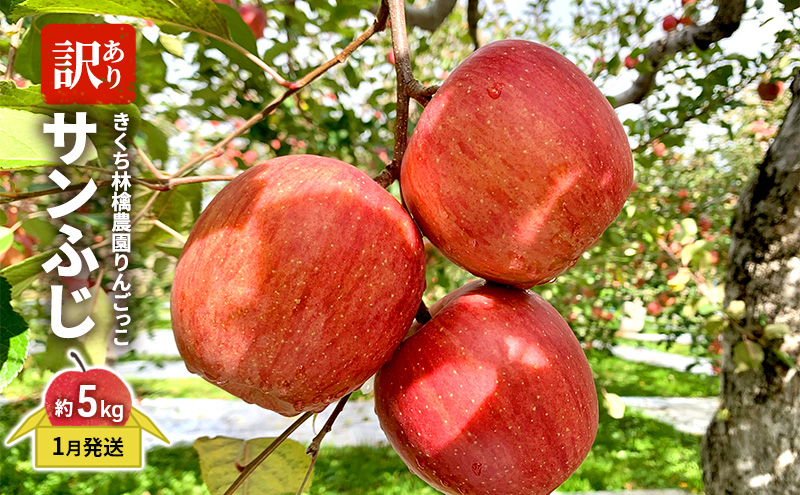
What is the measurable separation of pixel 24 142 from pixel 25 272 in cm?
28

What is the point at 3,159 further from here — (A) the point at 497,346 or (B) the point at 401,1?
(A) the point at 497,346

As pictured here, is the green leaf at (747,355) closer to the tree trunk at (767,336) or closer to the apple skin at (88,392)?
the tree trunk at (767,336)

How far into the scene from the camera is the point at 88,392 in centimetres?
114

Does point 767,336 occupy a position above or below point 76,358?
below

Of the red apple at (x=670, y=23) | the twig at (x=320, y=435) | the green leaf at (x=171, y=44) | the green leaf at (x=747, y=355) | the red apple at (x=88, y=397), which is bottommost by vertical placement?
the green leaf at (x=747, y=355)

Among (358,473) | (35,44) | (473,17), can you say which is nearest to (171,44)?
(35,44)

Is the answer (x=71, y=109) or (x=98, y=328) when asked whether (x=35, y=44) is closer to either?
(x=71, y=109)

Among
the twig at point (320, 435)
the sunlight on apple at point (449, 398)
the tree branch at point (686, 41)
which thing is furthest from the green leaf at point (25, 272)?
the tree branch at point (686, 41)

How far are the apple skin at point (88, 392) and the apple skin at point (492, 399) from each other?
754mm

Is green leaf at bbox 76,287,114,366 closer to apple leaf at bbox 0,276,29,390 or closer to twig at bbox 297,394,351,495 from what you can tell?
apple leaf at bbox 0,276,29,390

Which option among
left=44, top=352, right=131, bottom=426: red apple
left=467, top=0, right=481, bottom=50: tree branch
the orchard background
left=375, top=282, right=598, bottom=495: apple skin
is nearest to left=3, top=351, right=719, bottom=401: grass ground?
the orchard background

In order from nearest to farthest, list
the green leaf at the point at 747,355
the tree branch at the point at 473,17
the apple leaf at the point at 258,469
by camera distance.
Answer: the apple leaf at the point at 258,469, the tree branch at the point at 473,17, the green leaf at the point at 747,355

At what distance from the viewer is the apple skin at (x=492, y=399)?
59cm

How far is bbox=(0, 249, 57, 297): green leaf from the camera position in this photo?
811 mm
